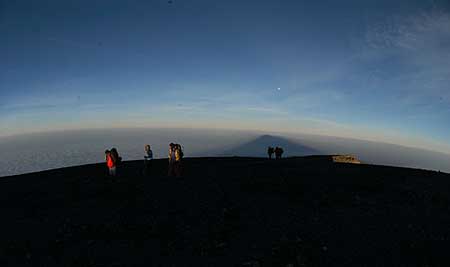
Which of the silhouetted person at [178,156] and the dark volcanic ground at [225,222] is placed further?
the silhouetted person at [178,156]

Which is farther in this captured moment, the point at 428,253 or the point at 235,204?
the point at 235,204

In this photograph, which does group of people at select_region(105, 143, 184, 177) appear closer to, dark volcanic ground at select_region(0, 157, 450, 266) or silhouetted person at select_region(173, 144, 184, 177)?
silhouetted person at select_region(173, 144, 184, 177)

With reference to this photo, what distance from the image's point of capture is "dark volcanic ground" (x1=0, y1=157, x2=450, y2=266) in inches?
269

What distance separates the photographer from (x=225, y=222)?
9008 millimetres

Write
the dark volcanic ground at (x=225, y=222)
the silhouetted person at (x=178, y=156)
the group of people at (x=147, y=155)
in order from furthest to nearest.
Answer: the silhouetted person at (x=178, y=156), the group of people at (x=147, y=155), the dark volcanic ground at (x=225, y=222)

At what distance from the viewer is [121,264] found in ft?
21.3

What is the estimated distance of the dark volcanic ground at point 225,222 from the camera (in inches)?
269

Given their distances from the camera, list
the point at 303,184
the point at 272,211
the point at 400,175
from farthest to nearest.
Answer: the point at 400,175 < the point at 303,184 < the point at 272,211

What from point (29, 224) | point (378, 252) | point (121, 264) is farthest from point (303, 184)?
point (29, 224)

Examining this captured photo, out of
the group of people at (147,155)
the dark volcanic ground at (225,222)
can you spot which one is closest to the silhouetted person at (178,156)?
the group of people at (147,155)

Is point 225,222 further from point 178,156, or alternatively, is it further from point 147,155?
point 147,155

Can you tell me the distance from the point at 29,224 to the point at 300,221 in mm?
10668

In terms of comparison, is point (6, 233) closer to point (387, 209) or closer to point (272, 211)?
point (272, 211)

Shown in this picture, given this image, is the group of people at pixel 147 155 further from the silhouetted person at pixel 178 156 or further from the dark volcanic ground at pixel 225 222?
the dark volcanic ground at pixel 225 222
